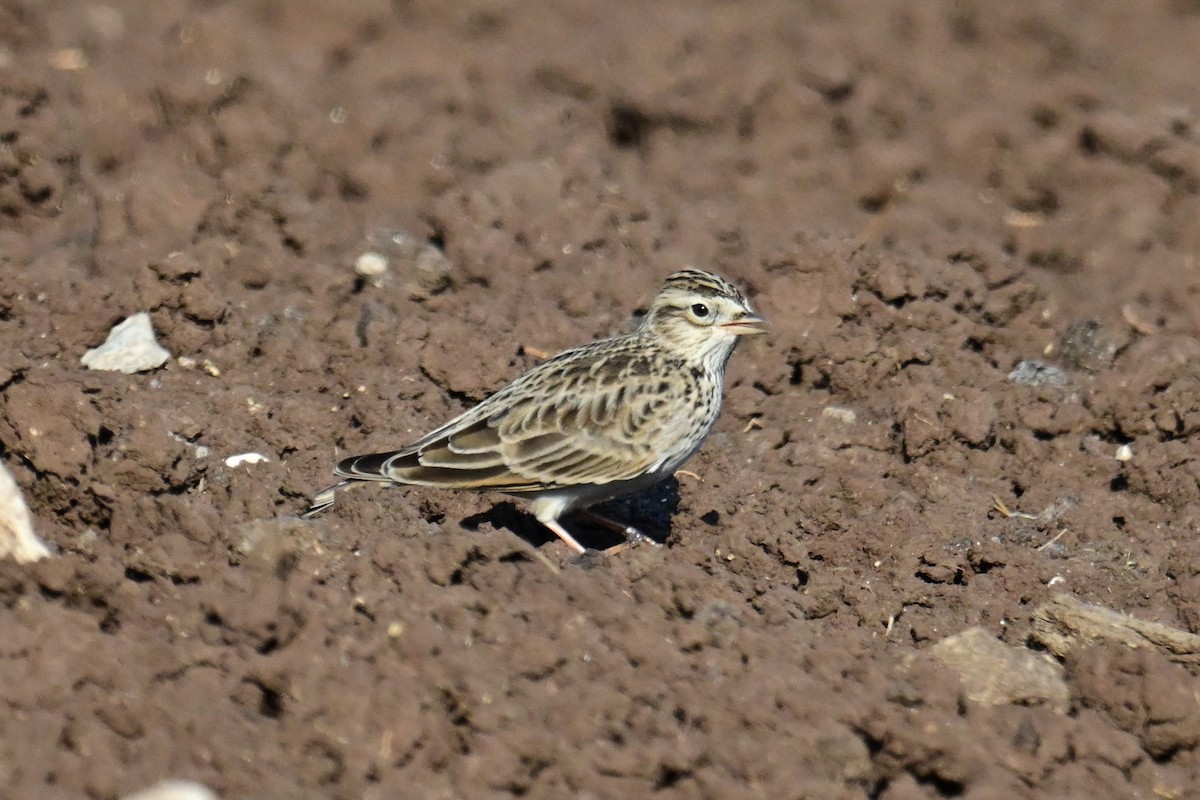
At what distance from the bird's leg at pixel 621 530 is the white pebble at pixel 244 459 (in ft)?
5.19

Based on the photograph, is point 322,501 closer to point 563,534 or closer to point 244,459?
point 244,459

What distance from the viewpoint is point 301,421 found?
806cm

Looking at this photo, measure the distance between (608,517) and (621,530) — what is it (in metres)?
0.40

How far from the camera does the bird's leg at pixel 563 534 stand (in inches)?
294

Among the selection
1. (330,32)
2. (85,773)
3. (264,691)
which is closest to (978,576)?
(264,691)

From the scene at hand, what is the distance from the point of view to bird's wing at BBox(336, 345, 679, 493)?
287 inches

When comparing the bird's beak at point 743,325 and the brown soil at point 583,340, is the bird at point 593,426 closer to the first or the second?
the bird's beak at point 743,325

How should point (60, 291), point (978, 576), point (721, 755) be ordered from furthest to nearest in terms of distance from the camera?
point (60, 291), point (978, 576), point (721, 755)

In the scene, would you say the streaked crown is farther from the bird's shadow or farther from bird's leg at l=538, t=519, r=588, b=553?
bird's leg at l=538, t=519, r=588, b=553

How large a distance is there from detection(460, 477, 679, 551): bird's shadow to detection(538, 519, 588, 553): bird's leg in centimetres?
16

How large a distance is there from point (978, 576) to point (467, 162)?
5031mm

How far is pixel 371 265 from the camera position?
9656 millimetres

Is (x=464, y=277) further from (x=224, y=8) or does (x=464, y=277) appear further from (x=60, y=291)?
(x=224, y=8)

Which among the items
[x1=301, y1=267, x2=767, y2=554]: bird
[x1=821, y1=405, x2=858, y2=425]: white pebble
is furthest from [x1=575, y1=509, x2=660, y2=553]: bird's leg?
[x1=821, y1=405, x2=858, y2=425]: white pebble
